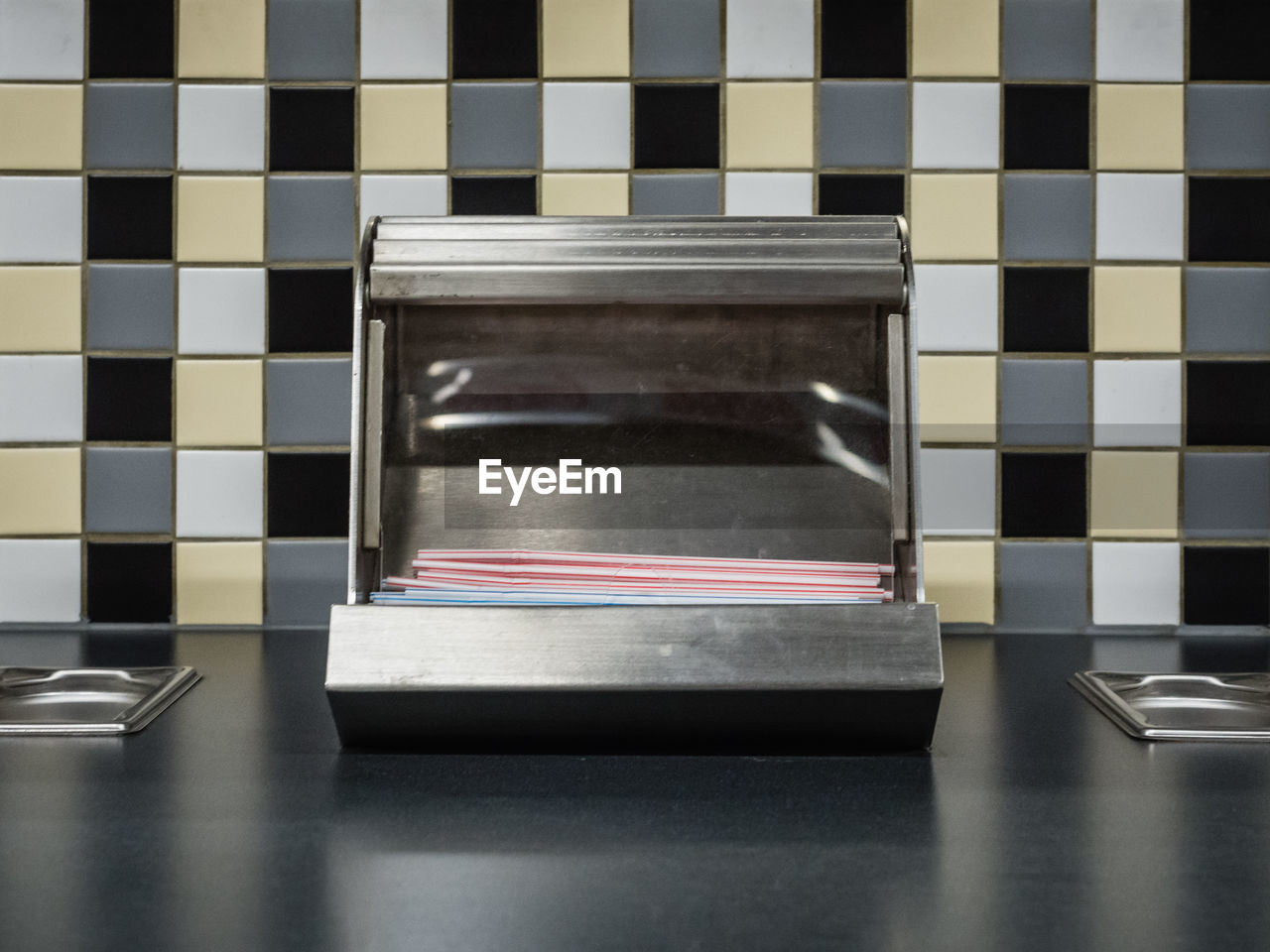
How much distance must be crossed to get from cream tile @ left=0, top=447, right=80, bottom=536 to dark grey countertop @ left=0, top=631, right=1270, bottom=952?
690 millimetres

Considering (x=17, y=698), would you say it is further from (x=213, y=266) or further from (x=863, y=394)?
(x=863, y=394)

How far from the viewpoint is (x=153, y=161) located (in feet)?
5.51

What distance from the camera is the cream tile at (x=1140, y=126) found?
166cm

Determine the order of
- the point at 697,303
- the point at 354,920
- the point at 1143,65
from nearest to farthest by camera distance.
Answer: the point at 354,920
the point at 697,303
the point at 1143,65

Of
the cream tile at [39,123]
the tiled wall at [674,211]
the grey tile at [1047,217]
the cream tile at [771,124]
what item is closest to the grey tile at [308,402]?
the tiled wall at [674,211]

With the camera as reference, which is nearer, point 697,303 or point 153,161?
point 697,303

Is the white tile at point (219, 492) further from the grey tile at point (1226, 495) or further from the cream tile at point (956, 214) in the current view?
the grey tile at point (1226, 495)

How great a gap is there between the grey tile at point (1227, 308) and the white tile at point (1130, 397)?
0.21 feet

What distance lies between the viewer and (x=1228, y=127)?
1.67 m

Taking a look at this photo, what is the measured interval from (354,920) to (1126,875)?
0.54 metres

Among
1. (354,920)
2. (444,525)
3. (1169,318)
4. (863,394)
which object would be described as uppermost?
(1169,318)

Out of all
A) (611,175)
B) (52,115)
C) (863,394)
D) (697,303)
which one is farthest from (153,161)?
(863,394)

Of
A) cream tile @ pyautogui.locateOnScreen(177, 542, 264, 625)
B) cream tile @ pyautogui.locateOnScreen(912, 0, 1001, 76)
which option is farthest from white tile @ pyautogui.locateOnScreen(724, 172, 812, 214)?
cream tile @ pyautogui.locateOnScreen(177, 542, 264, 625)

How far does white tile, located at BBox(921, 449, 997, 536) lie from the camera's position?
1.67 m
